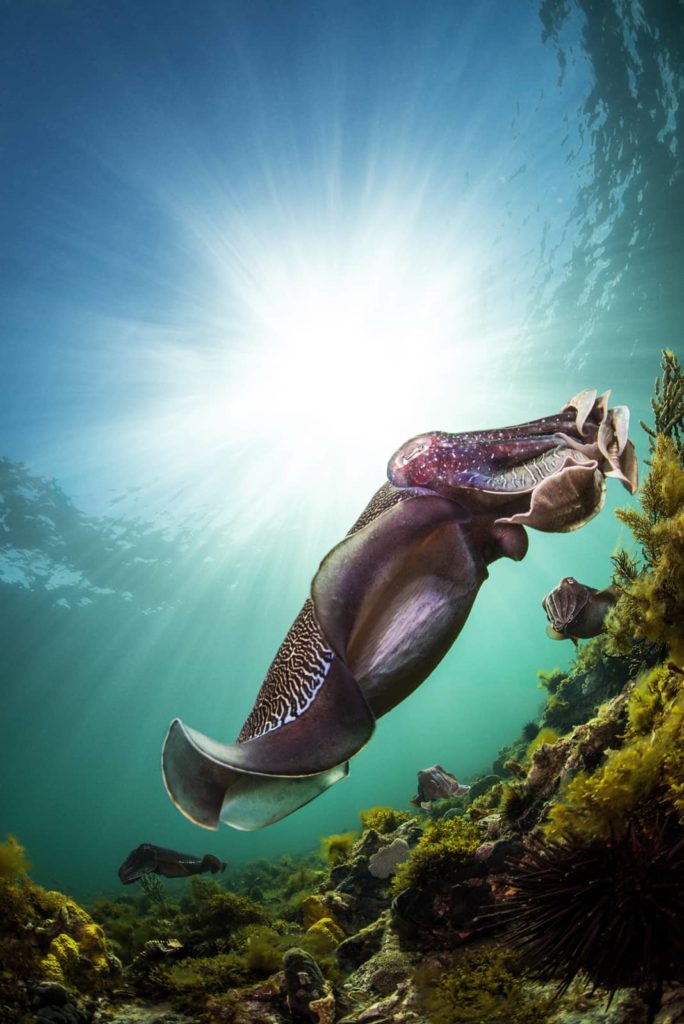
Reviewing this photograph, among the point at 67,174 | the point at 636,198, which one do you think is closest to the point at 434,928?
the point at 67,174

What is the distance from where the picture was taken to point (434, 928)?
3705 mm

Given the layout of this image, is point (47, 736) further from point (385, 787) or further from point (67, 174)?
point (385, 787)

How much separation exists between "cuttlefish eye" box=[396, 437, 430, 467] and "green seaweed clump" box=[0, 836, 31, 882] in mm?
5666

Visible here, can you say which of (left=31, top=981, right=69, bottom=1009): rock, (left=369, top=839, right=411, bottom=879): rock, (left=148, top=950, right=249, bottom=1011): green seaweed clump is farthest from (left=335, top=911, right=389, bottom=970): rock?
(left=31, top=981, right=69, bottom=1009): rock

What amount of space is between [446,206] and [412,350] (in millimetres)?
6728

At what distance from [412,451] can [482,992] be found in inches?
128

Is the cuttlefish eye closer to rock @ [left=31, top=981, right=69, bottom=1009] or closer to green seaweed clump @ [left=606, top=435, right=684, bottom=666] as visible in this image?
green seaweed clump @ [left=606, top=435, right=684, bottom=666]

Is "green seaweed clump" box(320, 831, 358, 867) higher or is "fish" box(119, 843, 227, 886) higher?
"fish" box(119, 843, 227, 886)

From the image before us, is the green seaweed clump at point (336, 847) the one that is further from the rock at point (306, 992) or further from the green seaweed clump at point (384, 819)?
the rock at point (306, 992)

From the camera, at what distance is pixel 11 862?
14.9ft

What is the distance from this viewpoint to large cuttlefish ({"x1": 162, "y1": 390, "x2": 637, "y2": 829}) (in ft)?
3.78

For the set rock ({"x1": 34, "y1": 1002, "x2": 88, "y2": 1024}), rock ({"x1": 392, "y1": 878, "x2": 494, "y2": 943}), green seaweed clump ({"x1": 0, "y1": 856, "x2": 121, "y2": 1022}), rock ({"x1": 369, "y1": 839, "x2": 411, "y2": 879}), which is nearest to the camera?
rock ({"x1": 34, "y1": 1002, "x2": 88, "y2": 1024})

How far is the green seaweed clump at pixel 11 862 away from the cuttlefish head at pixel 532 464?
573cm

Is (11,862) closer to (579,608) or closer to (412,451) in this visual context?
(412,451)
